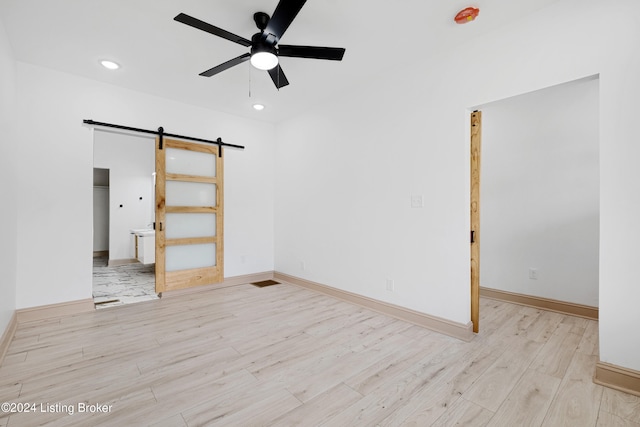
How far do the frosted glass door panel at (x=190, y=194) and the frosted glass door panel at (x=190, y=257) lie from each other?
67 centimetres

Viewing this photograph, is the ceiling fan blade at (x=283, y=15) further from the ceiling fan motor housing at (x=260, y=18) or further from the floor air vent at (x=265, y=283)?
the floor air vent at (x=265, y=283)

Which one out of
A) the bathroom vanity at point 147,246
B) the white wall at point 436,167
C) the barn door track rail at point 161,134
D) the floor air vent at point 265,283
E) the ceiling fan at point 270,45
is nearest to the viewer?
the white wall at point 436,167

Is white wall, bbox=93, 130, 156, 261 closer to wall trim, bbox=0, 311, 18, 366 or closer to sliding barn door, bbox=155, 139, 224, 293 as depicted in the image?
sliding barn door, bbox=155, 139, 224, 293

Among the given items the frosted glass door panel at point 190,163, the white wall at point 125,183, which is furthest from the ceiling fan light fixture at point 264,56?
the white wall at point 125,183

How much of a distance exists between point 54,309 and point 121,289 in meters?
1.31

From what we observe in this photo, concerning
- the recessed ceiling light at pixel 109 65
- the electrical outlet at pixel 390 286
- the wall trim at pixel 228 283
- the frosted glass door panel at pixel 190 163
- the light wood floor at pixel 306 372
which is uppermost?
the recessed ceiling light at pixel 109 65

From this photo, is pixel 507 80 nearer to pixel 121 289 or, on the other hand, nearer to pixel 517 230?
pixel 517 230

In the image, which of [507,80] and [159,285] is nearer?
[507,80]

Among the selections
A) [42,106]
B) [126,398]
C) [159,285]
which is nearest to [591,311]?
[126,398]

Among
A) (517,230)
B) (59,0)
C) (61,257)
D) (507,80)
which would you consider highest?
(59,0)

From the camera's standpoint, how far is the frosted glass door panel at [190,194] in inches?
168

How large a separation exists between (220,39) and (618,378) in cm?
414

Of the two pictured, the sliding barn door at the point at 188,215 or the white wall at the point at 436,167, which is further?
the sliding barn door at the point at 188,215

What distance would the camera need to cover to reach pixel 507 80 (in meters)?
2.50
